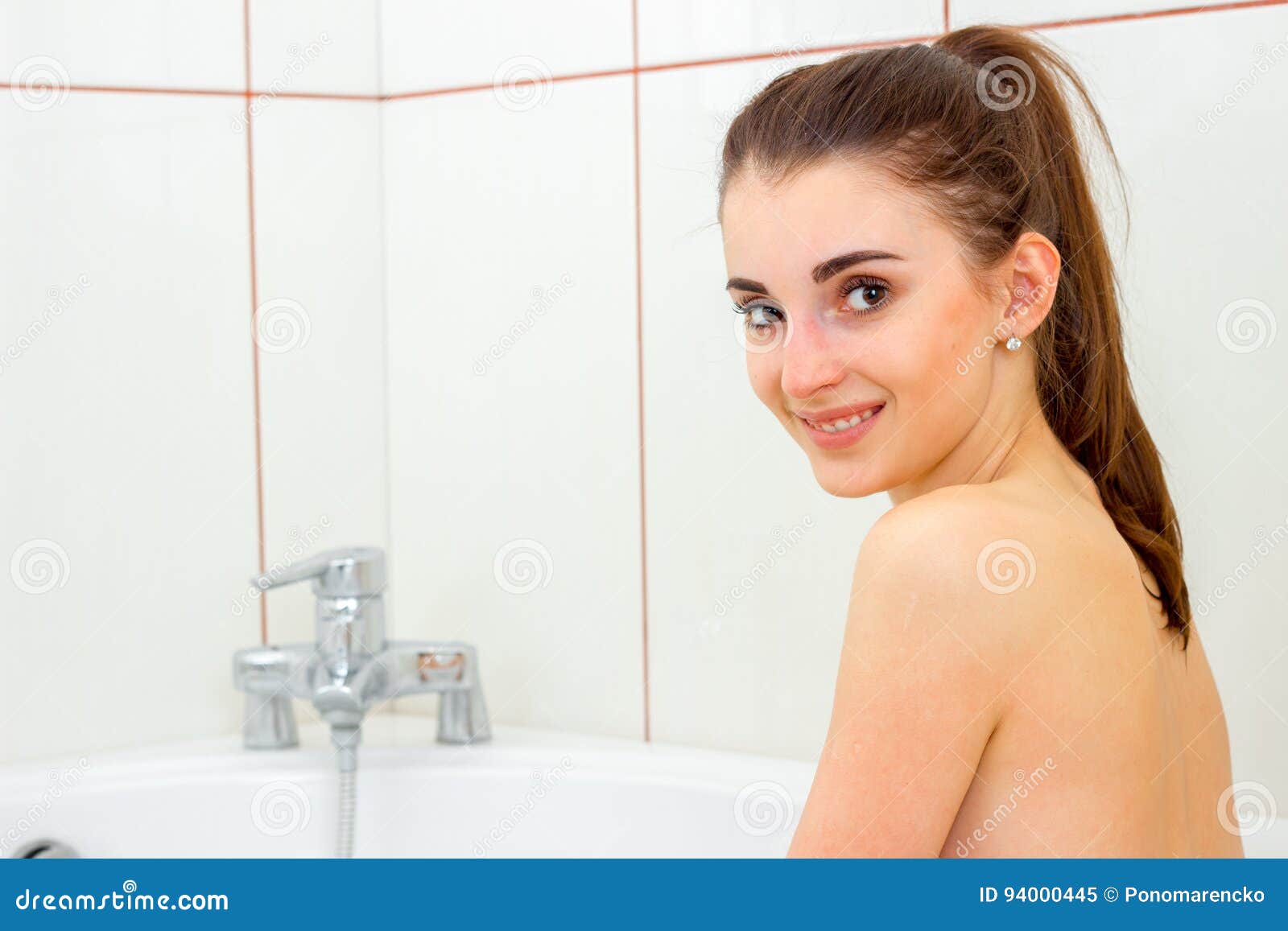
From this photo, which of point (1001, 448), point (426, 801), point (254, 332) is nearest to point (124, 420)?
point (254, 332)

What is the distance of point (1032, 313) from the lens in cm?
71

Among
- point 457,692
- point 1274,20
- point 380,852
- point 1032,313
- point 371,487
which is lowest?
point 380,852

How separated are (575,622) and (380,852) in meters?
0.25

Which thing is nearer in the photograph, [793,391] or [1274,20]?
[793,391]

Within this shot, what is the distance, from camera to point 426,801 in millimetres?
1173

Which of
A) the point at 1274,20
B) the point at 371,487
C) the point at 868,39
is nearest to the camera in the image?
the point at 1274,20

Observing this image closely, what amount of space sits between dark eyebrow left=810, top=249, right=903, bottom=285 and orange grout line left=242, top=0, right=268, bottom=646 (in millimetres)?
662

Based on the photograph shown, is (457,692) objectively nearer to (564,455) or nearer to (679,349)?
(564,455)

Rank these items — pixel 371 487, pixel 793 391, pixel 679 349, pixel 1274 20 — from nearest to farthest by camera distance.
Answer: pixel 793 391 < pixel 1274 20 < pixel 679 349 < pixel 371 487

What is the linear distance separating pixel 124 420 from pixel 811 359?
0.67 metres

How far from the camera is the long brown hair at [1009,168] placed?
0.69m

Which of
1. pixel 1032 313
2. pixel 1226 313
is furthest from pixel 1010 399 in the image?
pixel 1226 313

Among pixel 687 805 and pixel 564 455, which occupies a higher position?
pixel 564 455

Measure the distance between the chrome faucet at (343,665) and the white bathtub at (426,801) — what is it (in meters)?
0.04
